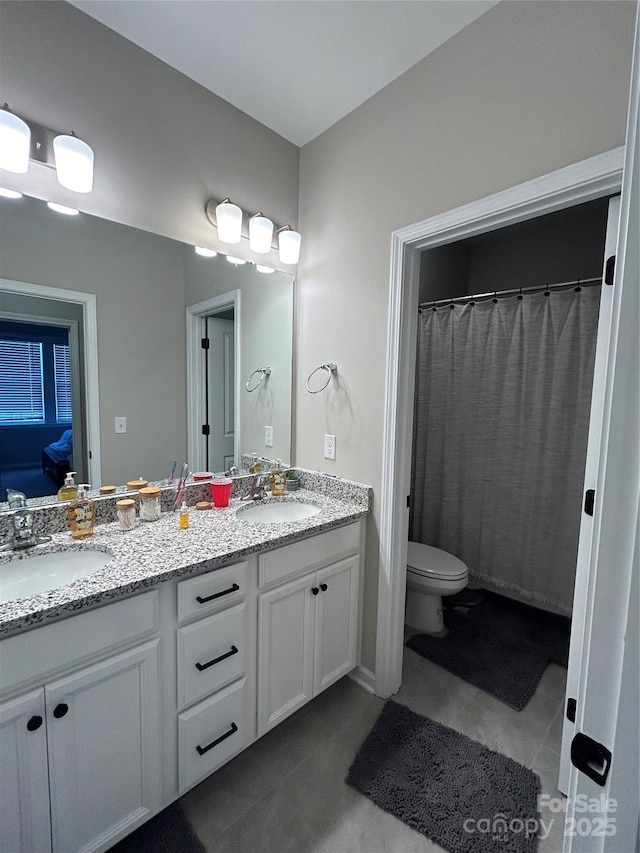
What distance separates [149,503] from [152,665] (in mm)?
574

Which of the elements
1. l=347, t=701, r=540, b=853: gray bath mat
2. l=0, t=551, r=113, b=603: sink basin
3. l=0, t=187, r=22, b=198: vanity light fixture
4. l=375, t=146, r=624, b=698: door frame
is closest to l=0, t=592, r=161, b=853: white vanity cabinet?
l=0, t=551, r=113, b=603: sink basin

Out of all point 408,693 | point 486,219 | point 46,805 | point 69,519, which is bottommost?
point 408,693

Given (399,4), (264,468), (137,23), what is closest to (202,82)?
(137,23)

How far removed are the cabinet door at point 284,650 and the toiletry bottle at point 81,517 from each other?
25.8 inches

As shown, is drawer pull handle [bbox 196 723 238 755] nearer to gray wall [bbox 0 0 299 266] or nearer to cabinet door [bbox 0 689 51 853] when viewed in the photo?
cabinet door [bbox 0 689 51 853]

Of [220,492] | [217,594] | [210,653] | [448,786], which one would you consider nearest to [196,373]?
[220,492]

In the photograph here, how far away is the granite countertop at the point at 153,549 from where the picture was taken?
3.02 feet

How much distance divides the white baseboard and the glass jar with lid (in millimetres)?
1255

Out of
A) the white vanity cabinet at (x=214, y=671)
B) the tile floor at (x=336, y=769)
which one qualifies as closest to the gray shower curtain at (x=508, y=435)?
the tile floor at (x=336, y=769)

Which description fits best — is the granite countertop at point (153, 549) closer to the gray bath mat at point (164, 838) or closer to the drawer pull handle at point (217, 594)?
the drawer pull handle at point (217, 594)

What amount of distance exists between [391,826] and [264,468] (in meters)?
1.46

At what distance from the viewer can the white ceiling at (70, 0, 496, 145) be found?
1.33 metres

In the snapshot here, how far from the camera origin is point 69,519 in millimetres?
1304

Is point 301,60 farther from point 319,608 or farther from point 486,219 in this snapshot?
point 319,608
